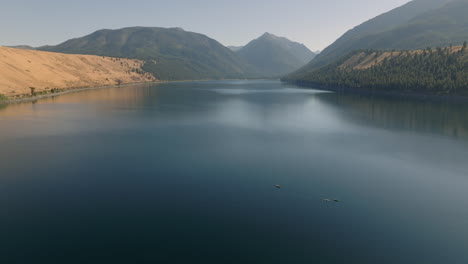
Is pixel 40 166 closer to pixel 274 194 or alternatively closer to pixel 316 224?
pixel 274 194

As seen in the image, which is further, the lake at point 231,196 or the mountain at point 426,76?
the mountain at point 426,76

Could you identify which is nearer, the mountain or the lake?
the lake

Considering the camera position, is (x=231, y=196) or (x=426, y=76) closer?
(x=231, y=196)

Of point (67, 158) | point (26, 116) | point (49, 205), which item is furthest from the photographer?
point (26, 116)

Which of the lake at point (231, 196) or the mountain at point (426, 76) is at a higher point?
the mountain at point (426, 76)

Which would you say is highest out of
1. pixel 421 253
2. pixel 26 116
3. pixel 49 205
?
pixel 26 116

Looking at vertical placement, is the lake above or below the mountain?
below

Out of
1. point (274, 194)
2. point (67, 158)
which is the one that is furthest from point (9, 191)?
point (274, 194)

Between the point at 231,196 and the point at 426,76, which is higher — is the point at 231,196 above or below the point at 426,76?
below
